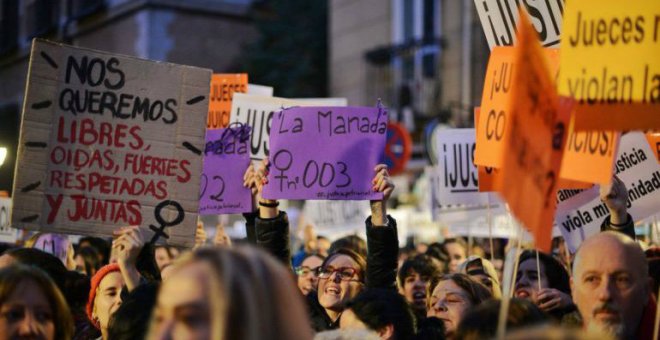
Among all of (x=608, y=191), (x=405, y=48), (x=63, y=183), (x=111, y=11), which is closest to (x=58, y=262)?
(x=63, y=183)

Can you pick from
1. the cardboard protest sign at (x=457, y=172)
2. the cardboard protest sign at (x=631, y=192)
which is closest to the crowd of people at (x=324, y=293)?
the cardboard protest sign at (x=631, y=192)

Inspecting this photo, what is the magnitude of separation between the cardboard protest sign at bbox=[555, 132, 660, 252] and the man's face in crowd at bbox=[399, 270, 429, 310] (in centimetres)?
92

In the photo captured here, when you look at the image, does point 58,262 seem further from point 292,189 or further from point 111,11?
point 111,11

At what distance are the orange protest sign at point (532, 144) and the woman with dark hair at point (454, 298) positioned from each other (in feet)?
4.37

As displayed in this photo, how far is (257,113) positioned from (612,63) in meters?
3.90

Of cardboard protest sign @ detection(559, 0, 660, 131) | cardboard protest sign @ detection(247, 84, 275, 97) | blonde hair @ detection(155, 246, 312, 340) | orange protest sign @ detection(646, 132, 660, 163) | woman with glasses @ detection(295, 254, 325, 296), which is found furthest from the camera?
cardboard protest sign @ detection(247, 84, 275, 97)

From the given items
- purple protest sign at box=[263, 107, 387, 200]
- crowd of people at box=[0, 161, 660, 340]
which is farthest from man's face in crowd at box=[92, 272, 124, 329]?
purple protest sign at box=[263, 107, 387, 200]

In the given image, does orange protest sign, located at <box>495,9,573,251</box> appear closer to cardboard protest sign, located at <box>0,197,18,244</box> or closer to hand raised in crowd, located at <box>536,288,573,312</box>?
hand raised in crowd, located at <box>536,288,573,312</box>

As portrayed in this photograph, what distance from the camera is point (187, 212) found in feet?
17.7

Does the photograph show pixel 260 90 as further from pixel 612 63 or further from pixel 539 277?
pixel 612 63

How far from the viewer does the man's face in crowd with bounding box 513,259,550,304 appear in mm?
5715

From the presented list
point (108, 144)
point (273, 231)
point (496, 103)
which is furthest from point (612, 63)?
point (108, 144)

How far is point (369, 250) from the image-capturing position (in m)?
5.36

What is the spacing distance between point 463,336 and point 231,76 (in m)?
5.17
